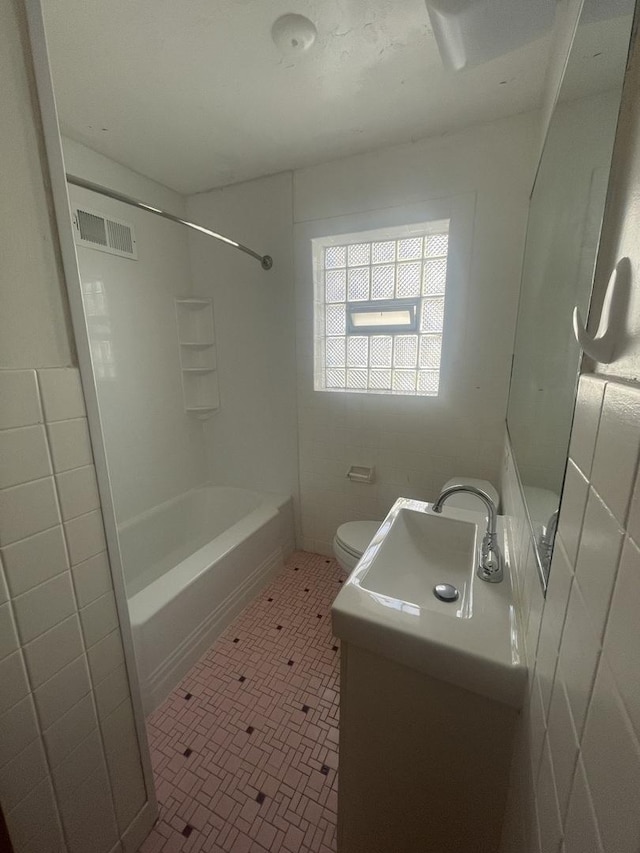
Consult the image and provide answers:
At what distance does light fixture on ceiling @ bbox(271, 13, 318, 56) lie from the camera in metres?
1.00

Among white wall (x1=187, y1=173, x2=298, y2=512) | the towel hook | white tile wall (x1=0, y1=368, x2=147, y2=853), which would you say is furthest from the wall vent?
the towel hook

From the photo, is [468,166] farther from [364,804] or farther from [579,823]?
[364,804]

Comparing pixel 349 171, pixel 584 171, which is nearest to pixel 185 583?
pixel 584 171

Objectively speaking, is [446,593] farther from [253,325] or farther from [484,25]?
[253,325]

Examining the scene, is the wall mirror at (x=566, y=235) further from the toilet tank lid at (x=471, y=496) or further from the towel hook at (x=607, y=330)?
the toilet tank lid at (x=471, y=496)

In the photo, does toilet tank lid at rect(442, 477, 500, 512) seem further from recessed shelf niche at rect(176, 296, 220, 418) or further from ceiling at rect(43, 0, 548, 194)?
recessed shelf niche at rect(176, 296, 220, 418)

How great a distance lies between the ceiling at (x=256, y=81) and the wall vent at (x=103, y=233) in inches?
12.5

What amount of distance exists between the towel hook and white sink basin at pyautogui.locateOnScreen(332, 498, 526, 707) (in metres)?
0.55

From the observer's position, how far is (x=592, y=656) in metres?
0.33

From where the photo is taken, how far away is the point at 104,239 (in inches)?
68.5

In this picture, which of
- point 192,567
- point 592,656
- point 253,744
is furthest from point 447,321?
point 253,744

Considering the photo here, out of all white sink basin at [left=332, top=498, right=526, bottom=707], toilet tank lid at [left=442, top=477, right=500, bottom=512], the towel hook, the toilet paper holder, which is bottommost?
the toilet paper holder

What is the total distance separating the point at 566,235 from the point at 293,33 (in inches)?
42.4

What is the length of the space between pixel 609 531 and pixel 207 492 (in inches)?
95.8
